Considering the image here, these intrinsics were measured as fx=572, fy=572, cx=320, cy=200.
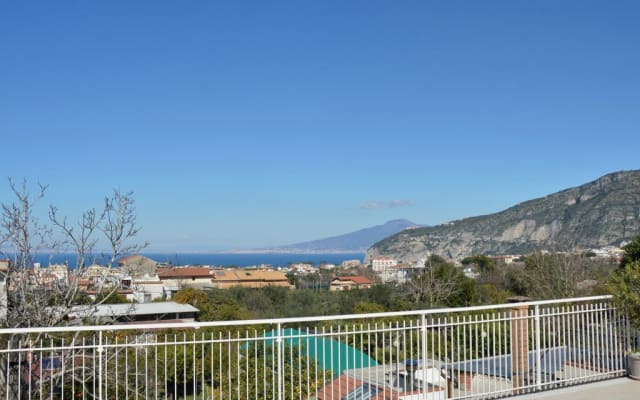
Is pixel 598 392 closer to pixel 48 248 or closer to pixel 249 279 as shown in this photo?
pixel 48 248

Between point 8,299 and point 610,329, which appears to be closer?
point 610,329

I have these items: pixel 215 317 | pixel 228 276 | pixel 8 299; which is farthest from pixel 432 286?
pixel 228 276

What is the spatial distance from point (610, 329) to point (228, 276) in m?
78.7

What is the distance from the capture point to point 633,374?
7.48 meters

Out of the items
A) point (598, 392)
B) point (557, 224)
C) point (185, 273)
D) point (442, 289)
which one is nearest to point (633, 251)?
point (442, 289)

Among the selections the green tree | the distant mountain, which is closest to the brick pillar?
the distant mountain

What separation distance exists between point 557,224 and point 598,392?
9079 centimetres

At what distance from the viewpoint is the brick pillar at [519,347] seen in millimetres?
7078

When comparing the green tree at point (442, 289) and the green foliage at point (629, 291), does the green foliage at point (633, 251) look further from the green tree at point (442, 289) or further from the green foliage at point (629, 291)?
the green foliage at point (629, 291)

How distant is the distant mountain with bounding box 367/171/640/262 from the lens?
247 feet

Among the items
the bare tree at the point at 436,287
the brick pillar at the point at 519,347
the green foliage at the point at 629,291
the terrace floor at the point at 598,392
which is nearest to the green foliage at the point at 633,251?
the bare tree at the point at 436,287

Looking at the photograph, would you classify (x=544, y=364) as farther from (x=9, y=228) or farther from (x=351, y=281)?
(x=351, y=281)

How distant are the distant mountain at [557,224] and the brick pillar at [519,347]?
26790 millimetres

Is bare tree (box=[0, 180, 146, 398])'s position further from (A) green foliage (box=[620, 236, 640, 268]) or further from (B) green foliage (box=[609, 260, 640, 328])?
(A) green foliage (box=[620, 236, 640, 268])
